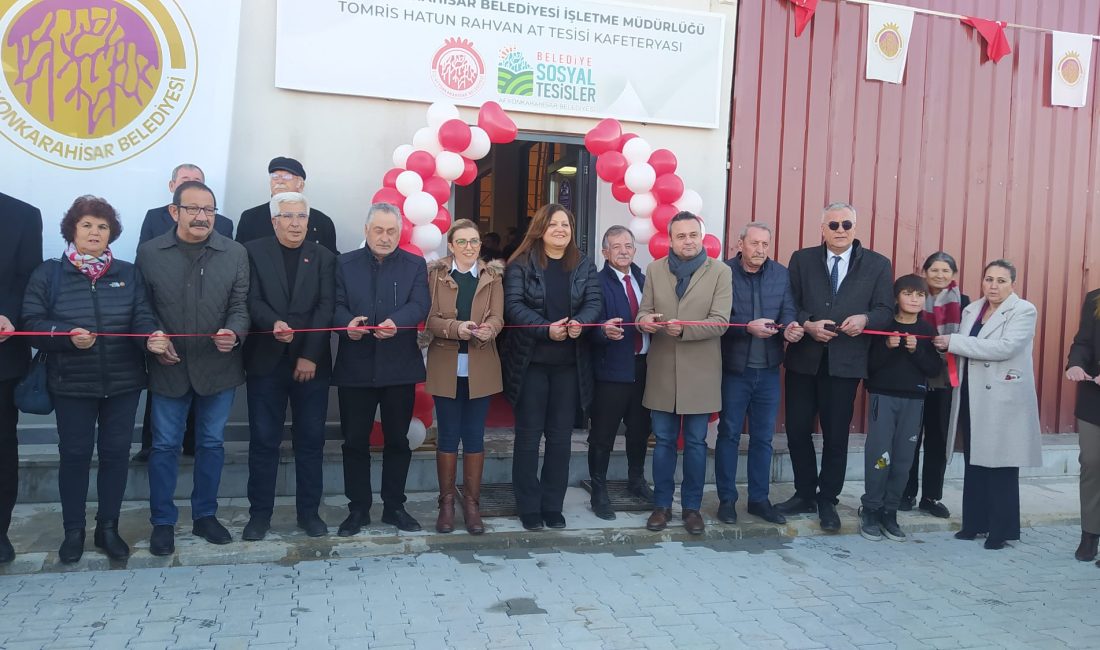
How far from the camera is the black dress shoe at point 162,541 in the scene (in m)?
4.32

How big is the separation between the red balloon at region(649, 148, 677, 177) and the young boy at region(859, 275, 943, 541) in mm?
1764

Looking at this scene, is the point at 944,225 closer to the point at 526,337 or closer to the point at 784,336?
the point at 784,336

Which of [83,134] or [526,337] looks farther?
[83,134]

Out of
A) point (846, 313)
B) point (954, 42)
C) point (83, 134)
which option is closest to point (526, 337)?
point (846, 313)

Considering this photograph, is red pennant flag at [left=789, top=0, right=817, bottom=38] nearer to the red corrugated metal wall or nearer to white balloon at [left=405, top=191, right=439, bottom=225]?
the red corrugated metal wall

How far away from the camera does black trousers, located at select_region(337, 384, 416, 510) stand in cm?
477

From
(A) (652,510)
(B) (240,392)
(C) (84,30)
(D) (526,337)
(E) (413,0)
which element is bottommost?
(A) (652,510)

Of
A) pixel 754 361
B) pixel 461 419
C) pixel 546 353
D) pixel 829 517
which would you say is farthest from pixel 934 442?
pixel 461 419

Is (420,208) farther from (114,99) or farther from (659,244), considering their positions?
(114,99)

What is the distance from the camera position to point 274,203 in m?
4.61

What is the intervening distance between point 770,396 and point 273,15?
Result: 444cm

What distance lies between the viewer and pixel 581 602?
4.01 m

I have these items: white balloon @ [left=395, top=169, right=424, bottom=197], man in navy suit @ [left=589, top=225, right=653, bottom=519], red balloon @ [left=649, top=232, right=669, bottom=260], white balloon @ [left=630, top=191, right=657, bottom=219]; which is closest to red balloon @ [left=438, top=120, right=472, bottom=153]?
white balloon @ [left=395, top=169, right=424, bottom=197]

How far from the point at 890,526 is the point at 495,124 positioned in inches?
147
